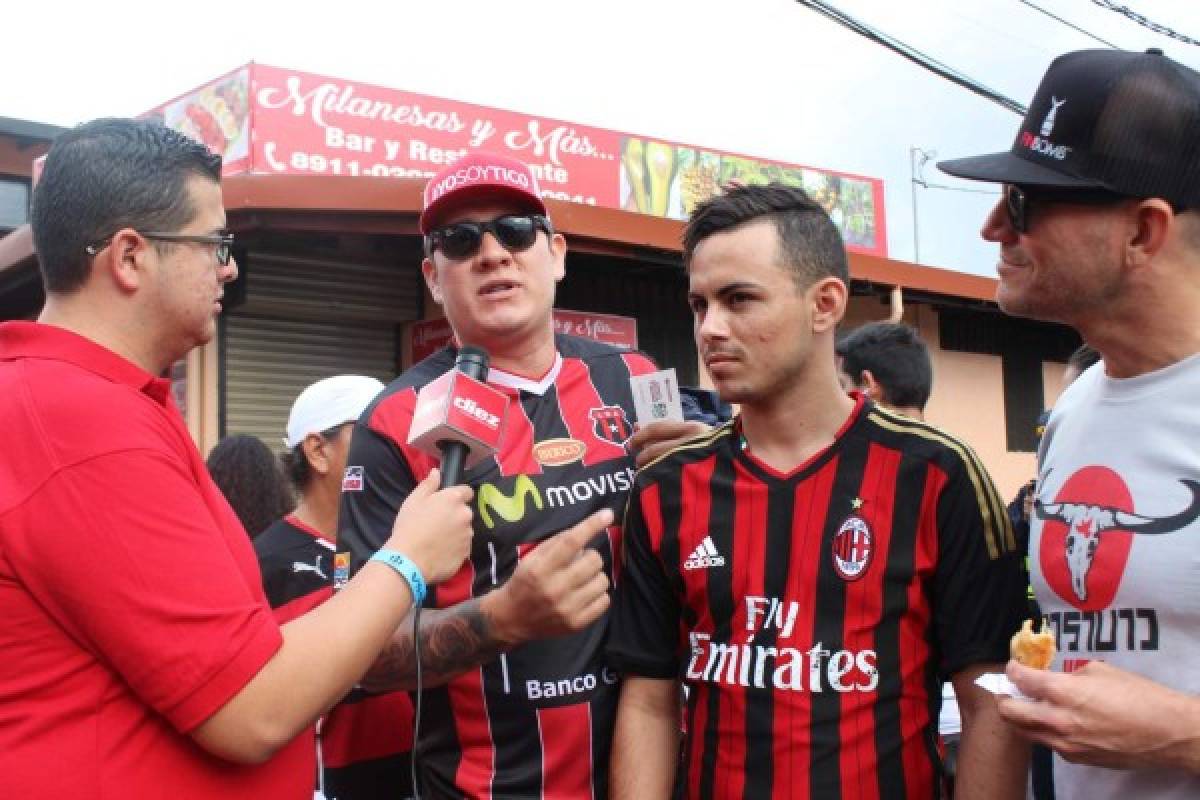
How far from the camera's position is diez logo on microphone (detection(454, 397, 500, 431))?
241 centimetres

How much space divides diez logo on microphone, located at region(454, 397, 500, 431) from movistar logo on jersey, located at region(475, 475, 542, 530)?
350 millimetres

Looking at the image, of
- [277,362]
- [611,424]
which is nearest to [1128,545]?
[611,424]

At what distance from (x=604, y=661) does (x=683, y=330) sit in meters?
8.50

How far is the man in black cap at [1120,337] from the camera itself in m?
2.12

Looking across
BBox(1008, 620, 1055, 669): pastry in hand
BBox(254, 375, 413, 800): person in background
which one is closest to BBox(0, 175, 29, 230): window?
BBox(254, 375, 413, 800): person in background

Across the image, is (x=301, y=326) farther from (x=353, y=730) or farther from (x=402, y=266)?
(x=353, y=730)

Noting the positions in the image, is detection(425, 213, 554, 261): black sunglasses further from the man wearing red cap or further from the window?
the window

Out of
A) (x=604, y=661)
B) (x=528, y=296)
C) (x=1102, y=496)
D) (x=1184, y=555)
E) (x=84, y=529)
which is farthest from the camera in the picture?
(x=528, y=296)

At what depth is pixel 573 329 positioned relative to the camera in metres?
9.94

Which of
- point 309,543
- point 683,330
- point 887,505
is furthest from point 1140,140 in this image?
point 683,330

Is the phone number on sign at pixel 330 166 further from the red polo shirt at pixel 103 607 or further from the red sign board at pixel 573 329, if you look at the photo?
the red polo shirt at pixel 103 607

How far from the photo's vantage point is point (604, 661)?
276 cm

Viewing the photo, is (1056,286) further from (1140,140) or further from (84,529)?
(84,529)

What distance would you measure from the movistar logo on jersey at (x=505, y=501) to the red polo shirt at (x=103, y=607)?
32.5 inches
